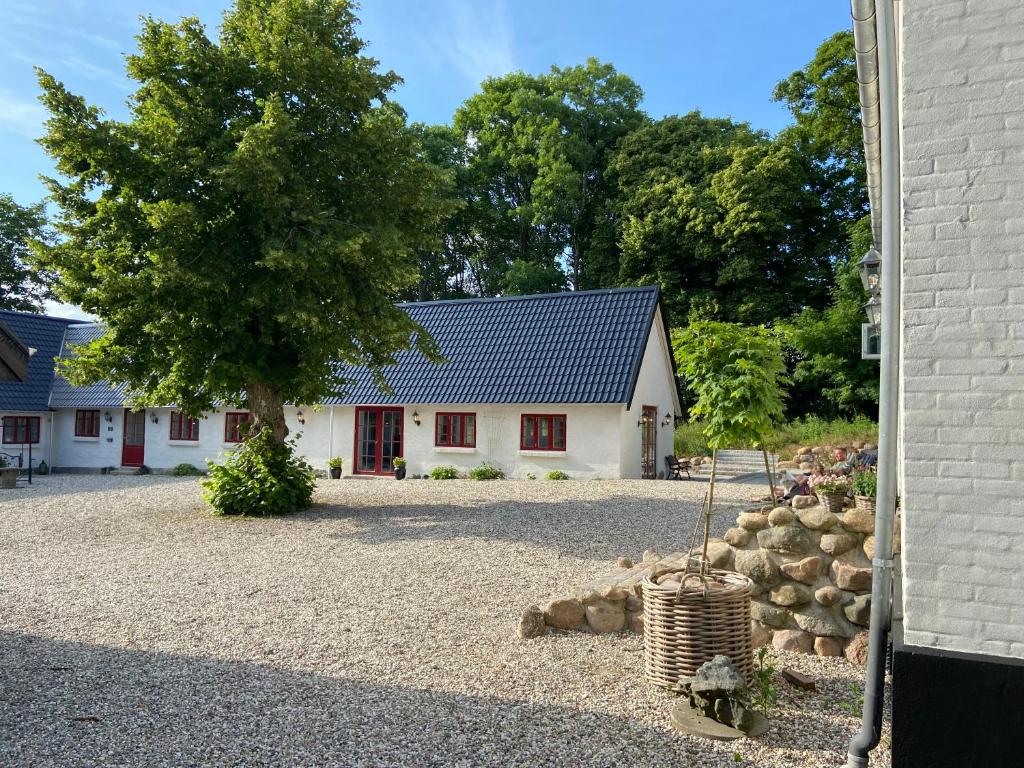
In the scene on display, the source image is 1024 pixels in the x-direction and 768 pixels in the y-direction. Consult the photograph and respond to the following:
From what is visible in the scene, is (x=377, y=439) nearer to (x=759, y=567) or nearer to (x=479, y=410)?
(x=479, y=410)

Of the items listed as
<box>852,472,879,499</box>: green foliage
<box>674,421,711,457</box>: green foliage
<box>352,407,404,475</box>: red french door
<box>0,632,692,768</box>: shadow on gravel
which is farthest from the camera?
<box>674,421,711,457</box>: green foliage

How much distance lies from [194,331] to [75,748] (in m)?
9.27

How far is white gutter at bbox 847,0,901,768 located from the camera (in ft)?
12.4

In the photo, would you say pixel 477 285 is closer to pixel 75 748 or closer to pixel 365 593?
pixel 365 593

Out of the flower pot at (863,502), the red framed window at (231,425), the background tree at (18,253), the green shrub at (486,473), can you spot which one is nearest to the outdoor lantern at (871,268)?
the flower pot at (863,502)

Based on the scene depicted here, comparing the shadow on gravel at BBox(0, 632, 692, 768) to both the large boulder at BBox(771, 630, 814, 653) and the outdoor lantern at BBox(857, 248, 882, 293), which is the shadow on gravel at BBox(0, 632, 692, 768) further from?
the outdoor lantern at BBox(857, 248, 882, 293)

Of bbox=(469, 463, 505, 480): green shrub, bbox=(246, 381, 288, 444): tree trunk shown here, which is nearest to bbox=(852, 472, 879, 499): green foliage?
bbox=(246, 381, 288, 444): tree trunk

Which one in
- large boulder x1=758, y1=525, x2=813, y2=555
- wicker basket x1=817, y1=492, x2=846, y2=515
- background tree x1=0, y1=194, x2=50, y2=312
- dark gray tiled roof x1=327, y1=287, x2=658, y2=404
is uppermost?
background tree x1=0, y1=194, x2=50, y2=312

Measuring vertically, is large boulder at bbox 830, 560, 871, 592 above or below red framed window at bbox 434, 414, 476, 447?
below

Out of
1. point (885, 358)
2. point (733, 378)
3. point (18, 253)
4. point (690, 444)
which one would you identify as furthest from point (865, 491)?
point (18, 253)

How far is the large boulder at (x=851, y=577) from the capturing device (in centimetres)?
570

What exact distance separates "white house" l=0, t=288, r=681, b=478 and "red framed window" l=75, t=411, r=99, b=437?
0.15ft

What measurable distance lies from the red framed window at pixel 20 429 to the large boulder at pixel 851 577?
86.9ft

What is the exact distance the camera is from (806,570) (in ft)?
19.4
